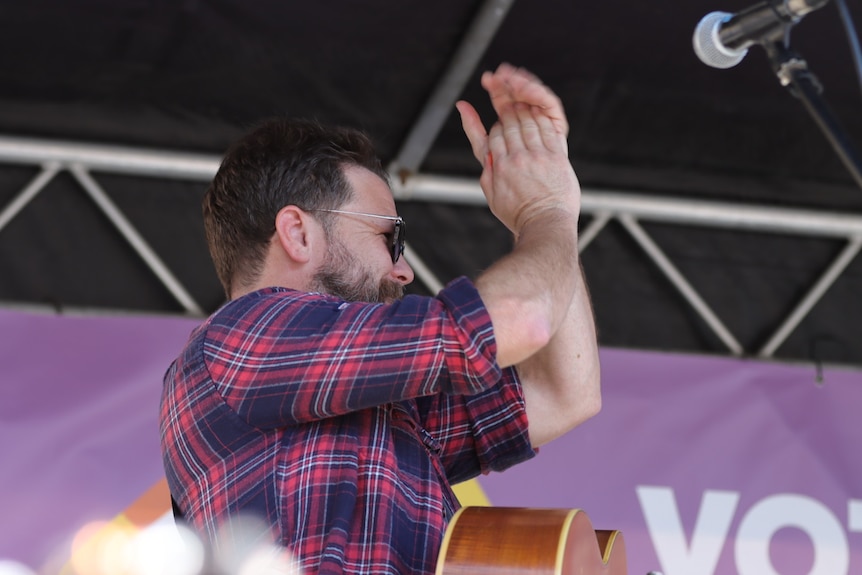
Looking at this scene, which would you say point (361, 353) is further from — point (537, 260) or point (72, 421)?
point (72, 421)

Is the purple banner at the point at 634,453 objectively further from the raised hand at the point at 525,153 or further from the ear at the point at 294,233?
the raised hand at the point at 525,153

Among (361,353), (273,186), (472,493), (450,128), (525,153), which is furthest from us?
(472,493)

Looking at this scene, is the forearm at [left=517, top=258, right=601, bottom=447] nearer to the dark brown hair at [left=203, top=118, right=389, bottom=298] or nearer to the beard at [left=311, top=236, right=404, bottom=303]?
the beard at [left=311, top=236, right=404, bottom=303]

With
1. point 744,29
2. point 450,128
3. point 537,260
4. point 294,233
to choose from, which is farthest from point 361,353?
point 450,128

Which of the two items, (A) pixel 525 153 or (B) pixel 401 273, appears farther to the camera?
(B) pixel 401 273

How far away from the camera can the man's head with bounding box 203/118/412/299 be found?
171cm

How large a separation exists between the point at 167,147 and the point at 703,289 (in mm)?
1754

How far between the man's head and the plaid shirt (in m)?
0.19

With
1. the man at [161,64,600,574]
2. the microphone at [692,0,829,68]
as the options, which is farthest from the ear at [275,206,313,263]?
the microphone at [692,0,829,68]

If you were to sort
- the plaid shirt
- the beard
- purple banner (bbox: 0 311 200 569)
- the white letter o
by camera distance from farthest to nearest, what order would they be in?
the white letter o, purple banner (bbox: 0 311 200 569), the beard, the plaid shirt

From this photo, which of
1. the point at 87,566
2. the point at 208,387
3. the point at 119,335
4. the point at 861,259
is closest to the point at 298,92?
the point at 119,335

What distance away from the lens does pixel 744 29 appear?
1782 millimetres

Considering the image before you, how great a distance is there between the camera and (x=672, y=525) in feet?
10.4

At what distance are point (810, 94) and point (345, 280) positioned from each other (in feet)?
2.76
